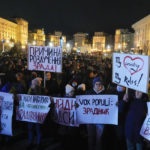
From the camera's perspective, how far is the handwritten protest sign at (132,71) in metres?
3.93

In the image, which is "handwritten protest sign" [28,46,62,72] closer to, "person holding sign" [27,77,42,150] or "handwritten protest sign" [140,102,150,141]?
"person holding sign" [27,77,42,150]

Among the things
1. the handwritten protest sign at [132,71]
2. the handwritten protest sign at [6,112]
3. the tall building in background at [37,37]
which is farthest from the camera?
the tall building in background at [37,37]

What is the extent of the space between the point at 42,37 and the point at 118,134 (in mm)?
112413

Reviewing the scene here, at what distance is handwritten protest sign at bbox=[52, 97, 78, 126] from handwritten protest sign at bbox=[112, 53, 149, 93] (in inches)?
45.2

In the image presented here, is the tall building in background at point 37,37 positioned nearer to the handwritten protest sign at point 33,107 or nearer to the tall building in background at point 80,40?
the tall building in background at point 80,40

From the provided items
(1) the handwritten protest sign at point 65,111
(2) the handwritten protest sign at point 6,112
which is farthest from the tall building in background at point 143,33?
(2) the handwritten protest sign at point 6,112

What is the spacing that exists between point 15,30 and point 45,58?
83.9 m

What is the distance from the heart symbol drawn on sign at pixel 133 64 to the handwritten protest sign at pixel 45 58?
1977mm

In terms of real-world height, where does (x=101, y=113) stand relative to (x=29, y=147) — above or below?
above

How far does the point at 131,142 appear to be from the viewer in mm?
4152

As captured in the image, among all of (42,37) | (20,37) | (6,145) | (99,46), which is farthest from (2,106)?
(99,46)

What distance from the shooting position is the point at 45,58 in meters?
5.86

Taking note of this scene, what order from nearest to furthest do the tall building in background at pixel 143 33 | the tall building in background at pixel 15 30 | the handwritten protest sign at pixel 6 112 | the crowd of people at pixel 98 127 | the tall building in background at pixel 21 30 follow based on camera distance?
the crowd of people at pixel 98 127 < the handwritten protest sign at pixel 6 112 < the tall building in background at pixel 143 33 < the tall building in background at pixel 15 30 < the tall building in background at pixel 21 30

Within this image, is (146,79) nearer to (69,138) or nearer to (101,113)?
(101,113)
